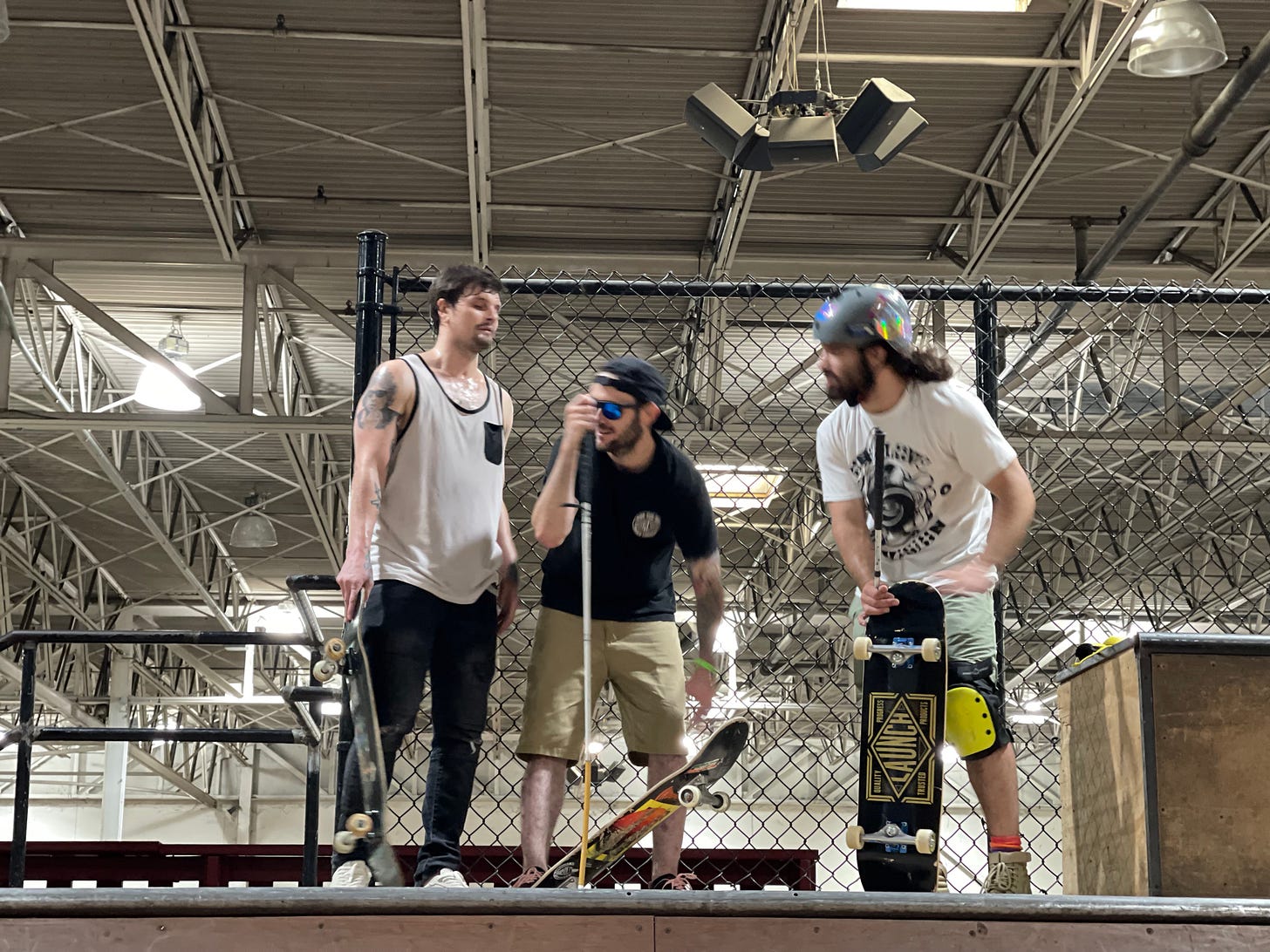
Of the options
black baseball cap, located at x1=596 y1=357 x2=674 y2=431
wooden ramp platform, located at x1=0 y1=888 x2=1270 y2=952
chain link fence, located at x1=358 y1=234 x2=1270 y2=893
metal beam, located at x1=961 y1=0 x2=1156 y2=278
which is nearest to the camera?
wooden ramp platform, located at x1=0 y1=888 x2=1270 y2=952

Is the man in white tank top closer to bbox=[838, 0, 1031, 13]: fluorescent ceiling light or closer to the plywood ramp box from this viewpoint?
the plywood ramp box

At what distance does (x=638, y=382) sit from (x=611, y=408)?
0.37 ft

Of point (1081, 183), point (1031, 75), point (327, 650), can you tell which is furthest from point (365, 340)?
point (1081, 183)

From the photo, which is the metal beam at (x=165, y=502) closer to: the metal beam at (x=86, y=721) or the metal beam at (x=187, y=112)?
the metal beam at (x=187, y=112)

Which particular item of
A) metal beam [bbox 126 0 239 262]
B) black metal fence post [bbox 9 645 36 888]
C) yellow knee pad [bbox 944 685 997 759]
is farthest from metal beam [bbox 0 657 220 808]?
yellow knee pad [bbox 944 685 997 759]

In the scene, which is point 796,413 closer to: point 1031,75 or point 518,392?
point 518,392

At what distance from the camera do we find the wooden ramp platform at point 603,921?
8.34 ft

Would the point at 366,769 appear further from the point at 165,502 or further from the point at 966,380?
the point at 165,502

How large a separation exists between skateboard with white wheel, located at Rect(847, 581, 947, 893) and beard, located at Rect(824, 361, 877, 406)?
0.63 meters

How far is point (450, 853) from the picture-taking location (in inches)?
147

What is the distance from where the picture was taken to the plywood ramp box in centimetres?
307

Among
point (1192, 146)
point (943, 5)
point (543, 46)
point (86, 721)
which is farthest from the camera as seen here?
point (86, 721)

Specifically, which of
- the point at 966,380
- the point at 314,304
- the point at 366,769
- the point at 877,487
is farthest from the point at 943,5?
the point at 366,769

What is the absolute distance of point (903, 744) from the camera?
139 inches
